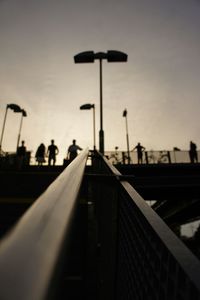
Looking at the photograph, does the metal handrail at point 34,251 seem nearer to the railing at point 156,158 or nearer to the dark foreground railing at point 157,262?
the dark foreground railing at point 157,262

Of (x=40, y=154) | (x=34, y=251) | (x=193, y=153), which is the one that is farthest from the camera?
(x=193, y=153)

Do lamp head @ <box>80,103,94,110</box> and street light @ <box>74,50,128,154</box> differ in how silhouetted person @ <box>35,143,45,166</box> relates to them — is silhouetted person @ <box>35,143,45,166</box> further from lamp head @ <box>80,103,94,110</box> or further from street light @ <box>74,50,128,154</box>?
lamp head @ <box>80,103,94,110</box>

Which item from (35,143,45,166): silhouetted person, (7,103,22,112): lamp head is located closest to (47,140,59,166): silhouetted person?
(35,143,45,166): silhouetted person

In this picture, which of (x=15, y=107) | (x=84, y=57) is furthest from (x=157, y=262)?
(x=15, y=107)

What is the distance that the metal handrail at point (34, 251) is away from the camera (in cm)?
33

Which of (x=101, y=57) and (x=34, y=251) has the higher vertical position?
(x=101, y=57)

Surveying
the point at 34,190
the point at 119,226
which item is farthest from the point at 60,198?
the point at 34,190

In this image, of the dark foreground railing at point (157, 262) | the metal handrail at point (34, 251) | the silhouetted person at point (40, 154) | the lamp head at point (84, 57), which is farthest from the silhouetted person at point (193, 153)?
the metal handrail at point (34, 251)

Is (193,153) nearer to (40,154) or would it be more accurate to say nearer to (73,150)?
(73,150)

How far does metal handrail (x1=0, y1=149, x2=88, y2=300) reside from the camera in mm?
333

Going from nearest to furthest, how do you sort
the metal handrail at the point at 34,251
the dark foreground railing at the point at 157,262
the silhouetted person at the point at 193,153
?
the metal handrail at the point at 34,251 < the dark foreground railing at the point at 157,262 < the silhouetted person at the point at 193,153

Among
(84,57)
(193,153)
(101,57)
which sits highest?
(101,57)

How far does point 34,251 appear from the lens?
1.39ft

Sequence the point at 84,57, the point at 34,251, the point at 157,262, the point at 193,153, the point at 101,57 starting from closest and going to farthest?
the point at 34,251 < the point at 157,262 < the point at 84,57 < the point at 101,57 < the point at 193,153
